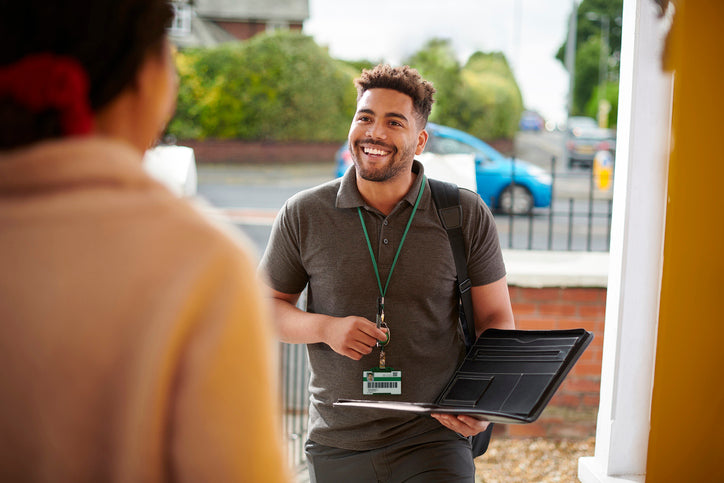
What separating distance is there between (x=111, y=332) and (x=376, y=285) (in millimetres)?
1708

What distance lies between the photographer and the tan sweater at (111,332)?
2.66 ft

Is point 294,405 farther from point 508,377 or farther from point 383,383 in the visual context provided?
point 508,377

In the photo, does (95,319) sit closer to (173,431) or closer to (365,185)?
(173,431)

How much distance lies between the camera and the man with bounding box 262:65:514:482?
7.80ft

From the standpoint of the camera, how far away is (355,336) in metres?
2.29

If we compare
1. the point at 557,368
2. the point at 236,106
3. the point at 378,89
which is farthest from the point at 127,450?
the point at 236,106

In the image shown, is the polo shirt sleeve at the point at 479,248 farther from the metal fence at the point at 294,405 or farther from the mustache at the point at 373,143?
the metal fence at the point at 294,405

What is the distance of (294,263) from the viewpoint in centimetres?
262

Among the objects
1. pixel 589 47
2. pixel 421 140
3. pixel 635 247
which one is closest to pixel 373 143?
pixel 421 140

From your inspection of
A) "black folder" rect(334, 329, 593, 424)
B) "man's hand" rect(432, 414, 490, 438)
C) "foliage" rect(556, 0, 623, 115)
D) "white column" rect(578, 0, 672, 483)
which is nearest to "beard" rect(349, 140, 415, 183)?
"black folder" rect(334, 329, 593, 424)

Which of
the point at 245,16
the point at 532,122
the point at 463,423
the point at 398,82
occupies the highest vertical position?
the point at 245,16

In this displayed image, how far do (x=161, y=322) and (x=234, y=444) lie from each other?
173mm

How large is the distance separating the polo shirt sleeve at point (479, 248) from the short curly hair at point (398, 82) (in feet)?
1.50

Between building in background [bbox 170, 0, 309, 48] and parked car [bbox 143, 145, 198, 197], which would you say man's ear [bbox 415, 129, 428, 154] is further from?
building in background [bbox 170, 0, 309, 48]
